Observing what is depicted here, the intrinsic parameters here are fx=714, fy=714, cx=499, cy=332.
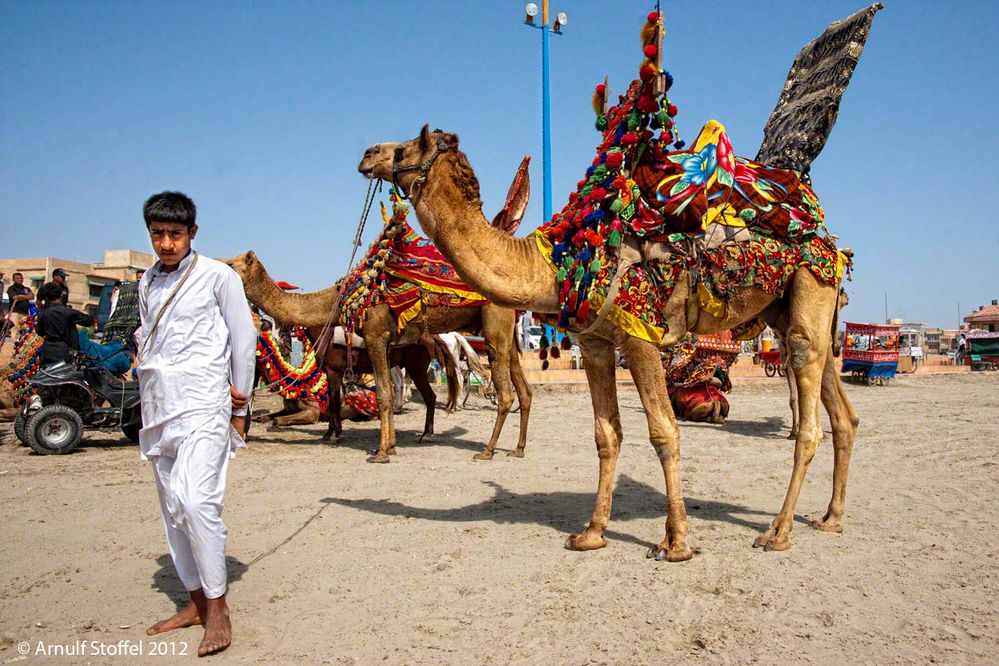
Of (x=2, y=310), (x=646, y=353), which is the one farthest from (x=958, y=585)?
(x=2, y=310)

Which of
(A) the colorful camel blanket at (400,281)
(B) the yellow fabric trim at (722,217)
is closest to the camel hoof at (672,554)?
(B) the yellow fabric trim at (722,217)

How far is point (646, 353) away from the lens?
489 cm

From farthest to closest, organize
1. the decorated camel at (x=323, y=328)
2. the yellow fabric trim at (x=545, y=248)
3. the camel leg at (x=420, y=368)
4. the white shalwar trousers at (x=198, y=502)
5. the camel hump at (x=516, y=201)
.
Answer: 1. the camel leg at (x=420, y=368)
2. the decorated camel at (x=323, y=328)
3. the camel hump at (x=516, y=201)
4. the yellow fabric trim at (x=545, y=248)
5. the white shalwar trousers at (x=198, y=502)

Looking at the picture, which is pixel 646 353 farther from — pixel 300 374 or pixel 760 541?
pixel 300 374

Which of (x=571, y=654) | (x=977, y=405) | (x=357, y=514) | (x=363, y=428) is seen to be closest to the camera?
(x=571, y=654)

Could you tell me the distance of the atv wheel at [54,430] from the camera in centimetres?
901

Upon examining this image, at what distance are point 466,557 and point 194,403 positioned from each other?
88.0 inches

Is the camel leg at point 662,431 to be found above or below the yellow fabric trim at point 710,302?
below

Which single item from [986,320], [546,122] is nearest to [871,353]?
[546,122]

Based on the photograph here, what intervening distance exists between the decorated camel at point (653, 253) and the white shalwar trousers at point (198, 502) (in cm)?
199

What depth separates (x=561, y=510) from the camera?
6.30 m

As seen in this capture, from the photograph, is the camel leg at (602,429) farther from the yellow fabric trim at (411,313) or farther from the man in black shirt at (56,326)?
the man in black shirt at (56,326)

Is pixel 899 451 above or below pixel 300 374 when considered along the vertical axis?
below

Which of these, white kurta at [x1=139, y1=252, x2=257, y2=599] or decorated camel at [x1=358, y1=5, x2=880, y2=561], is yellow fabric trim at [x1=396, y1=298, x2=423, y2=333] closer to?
decorated camel at [x1=358, y1=5, x2=880, y2=561]
